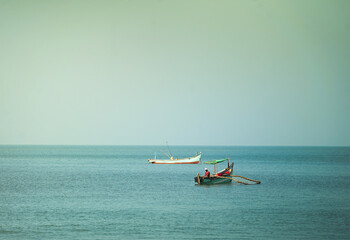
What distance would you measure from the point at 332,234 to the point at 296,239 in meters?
2.44

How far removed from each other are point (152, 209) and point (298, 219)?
952 centimetres

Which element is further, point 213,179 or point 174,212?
point 213,179

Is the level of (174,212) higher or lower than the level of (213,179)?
lower

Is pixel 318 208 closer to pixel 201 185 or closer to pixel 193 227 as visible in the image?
pixel 193 227

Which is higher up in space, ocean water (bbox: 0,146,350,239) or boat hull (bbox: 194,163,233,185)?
boat hull (bbox: 194,163,233,185)

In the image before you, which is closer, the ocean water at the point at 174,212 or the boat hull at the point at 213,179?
the ocean water at the point at 174,212

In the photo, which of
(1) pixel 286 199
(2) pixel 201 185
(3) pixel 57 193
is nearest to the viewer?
(1) pixel 286 199

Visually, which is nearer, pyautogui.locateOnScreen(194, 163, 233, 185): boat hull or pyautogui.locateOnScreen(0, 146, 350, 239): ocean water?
pyautogui.locateOnScreen(0, 146, 350, 239): ocean water

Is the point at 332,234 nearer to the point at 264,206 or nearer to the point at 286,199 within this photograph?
the point at 264,206

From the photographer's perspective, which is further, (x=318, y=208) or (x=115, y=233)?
(x=318, y=208)

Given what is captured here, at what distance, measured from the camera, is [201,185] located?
44.2 metres

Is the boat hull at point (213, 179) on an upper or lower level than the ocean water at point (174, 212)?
upper

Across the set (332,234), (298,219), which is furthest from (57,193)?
(332,234)

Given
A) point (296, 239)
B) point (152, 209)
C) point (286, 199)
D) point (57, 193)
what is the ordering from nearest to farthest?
1. point (296, 239)
2. point (152, 209)
3. point (286, 199)
4. point (57, 193)
